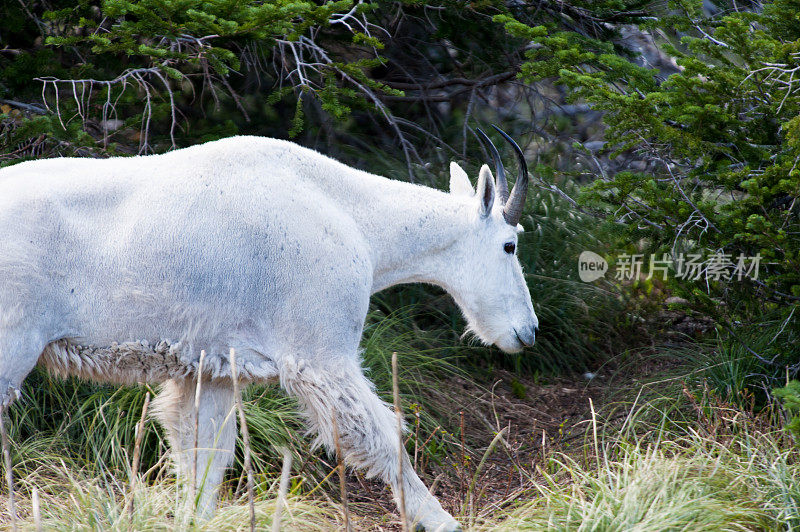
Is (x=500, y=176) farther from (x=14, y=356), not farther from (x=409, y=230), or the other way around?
(x=14, y=356)

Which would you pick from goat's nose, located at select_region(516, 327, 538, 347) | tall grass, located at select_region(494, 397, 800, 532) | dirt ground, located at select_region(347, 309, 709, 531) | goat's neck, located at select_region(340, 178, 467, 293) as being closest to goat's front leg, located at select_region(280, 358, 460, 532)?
tall grass, located at select_region(494, 397, 800, 532)

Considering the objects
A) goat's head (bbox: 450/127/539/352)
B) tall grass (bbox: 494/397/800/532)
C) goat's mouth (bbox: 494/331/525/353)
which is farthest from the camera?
goat's mouth (bbox: 494/331/525/353)

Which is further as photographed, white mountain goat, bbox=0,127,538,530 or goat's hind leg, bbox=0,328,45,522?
white mountain goat, bbox=0,127,538,530

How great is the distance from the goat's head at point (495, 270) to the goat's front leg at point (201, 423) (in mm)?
1276

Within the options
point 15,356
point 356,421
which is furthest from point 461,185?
point 15,356

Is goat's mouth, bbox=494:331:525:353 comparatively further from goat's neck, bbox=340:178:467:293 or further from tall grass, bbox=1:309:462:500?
tall grass, bbox=1:309:462:500

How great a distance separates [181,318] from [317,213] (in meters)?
0.75

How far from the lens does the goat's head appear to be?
4.00 metres

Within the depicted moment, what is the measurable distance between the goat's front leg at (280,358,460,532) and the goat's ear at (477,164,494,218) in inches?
41.5

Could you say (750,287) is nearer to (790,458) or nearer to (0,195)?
(790,458)

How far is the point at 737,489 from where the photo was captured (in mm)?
3539

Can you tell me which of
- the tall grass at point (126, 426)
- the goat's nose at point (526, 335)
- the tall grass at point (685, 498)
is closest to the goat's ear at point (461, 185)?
the goat's nose at point (526, 335)

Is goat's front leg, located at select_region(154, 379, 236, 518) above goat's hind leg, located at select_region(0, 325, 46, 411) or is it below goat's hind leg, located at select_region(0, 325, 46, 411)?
below

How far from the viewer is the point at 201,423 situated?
3863mm
